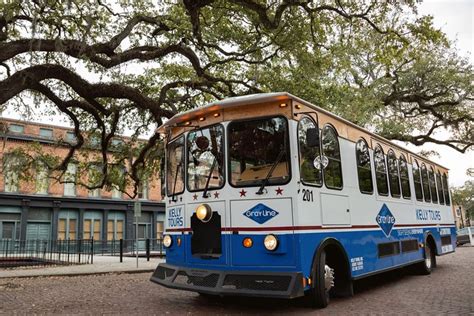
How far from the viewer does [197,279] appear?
6574 millimetres

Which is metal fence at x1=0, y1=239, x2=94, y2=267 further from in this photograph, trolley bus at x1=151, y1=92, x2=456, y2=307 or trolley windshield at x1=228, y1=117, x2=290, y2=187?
trolley windshield at x1=228, y1=117, x2=290, y2=187

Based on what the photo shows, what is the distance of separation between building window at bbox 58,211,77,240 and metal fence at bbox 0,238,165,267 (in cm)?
270

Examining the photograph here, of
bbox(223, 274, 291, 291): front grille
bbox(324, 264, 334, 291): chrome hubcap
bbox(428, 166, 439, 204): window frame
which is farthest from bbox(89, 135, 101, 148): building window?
bbox(324, 264, 334, 291): chrome hubcap

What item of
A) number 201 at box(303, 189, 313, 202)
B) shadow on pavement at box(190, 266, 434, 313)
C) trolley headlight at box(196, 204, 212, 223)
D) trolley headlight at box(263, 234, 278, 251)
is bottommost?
shadow on pavement at box(190, 266, 434, 313)

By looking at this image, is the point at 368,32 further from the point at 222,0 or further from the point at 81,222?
the point at 81,222

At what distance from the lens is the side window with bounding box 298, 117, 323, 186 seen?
6.46 meters

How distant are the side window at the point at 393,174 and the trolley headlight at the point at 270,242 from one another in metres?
4.48

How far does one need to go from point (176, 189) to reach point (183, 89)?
28.9ft

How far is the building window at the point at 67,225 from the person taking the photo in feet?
99.1

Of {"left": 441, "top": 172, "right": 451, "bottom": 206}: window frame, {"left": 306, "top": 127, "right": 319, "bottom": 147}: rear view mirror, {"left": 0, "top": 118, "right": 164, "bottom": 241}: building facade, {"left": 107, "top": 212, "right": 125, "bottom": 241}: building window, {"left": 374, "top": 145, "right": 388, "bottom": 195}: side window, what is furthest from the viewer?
{"left": 107, "top": 212, "right": 125, "bottom": 241}: building window

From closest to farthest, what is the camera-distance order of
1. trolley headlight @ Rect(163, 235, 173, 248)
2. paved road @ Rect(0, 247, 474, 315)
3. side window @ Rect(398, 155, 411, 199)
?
paved road @ Rect(0, 247, 474, 315) < trolley headlight @ Rect(163, 235, 173, 248) < side window @ Rect(398, 155, 411, 199)

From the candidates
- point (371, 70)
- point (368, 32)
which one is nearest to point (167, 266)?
point (368, 32)

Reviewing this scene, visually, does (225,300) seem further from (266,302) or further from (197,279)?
(197,279)

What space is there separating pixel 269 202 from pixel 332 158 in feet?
5.53
